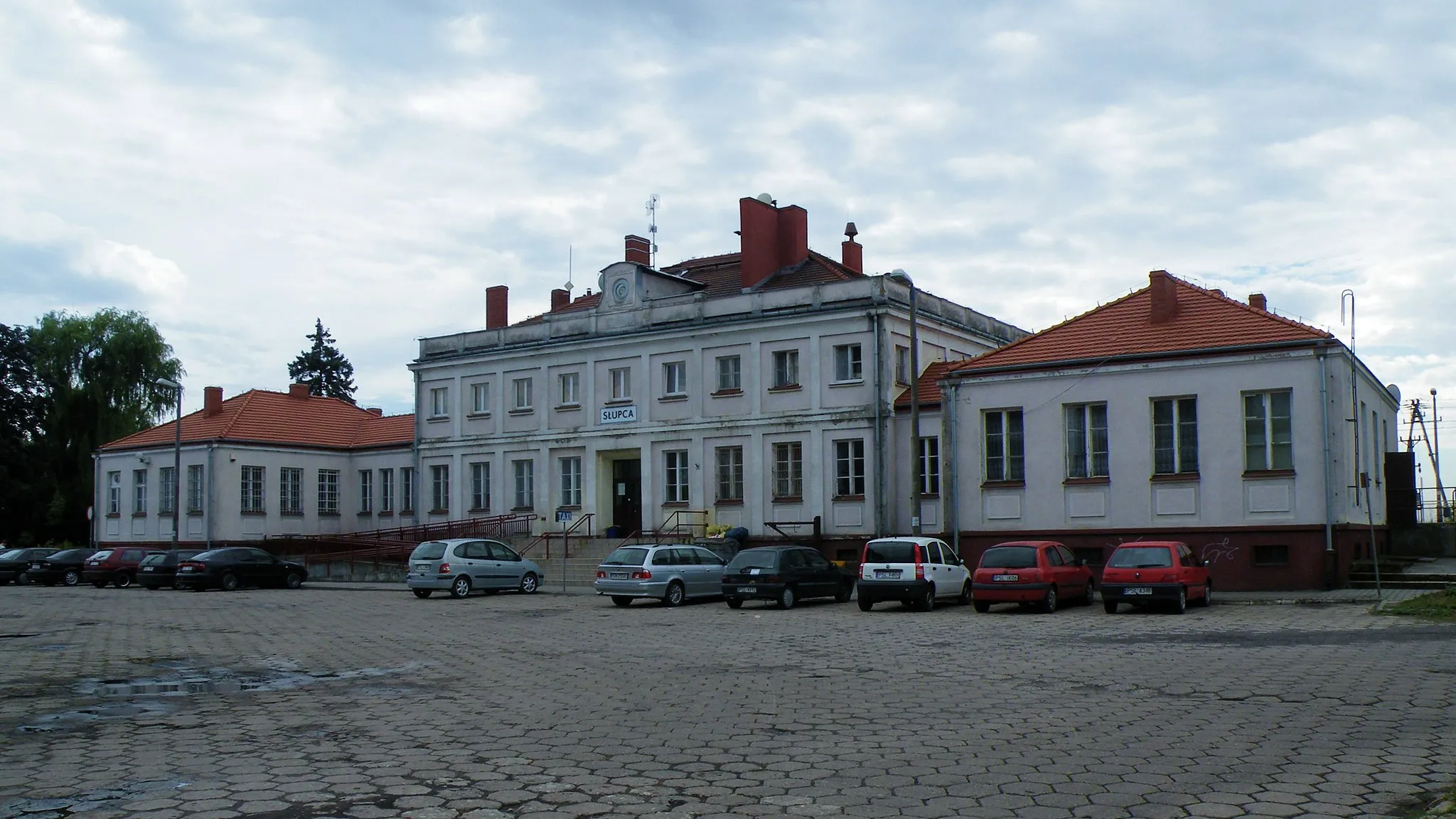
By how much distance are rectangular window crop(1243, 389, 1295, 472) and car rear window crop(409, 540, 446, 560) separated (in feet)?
64.9

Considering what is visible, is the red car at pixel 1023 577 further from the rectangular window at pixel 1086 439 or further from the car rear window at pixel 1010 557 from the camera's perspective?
the rectangular window at pixel 1086 439

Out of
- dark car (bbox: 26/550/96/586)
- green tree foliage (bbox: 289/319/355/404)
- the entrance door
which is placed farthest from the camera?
green tree foliage (bbox: 289/319/355/404)

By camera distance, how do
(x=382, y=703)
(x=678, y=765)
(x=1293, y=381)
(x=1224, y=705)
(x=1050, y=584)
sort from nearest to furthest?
(x=678, y=765) < (x=1224, y=705) < (x=382, y=703) < (x=1050, y=584) < (x=1293, y=381)

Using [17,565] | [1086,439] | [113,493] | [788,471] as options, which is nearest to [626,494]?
[788,471]

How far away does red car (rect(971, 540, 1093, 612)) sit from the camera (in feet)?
79.8

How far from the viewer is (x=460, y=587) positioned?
3275 cm

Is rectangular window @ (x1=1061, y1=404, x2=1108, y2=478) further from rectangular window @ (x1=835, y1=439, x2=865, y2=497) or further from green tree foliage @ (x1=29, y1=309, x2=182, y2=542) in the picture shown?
green tree foliage @ (x1=29, y1=309, x2=182, y2=542)

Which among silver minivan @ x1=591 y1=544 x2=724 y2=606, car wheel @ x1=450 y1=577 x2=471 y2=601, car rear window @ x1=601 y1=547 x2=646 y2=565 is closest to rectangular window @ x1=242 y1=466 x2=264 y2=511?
car wheel @ x1=450 y1=577 x2=471 y2=601

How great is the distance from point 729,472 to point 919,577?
1576cm

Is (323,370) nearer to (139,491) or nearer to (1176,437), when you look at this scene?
(139,491)

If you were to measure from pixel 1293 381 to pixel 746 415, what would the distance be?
55.2 feet

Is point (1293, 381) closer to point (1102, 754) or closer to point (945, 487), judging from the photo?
point (945, 487)

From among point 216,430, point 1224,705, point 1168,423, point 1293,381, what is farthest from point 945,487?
point 216,430

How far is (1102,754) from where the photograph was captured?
9211 millimetres
